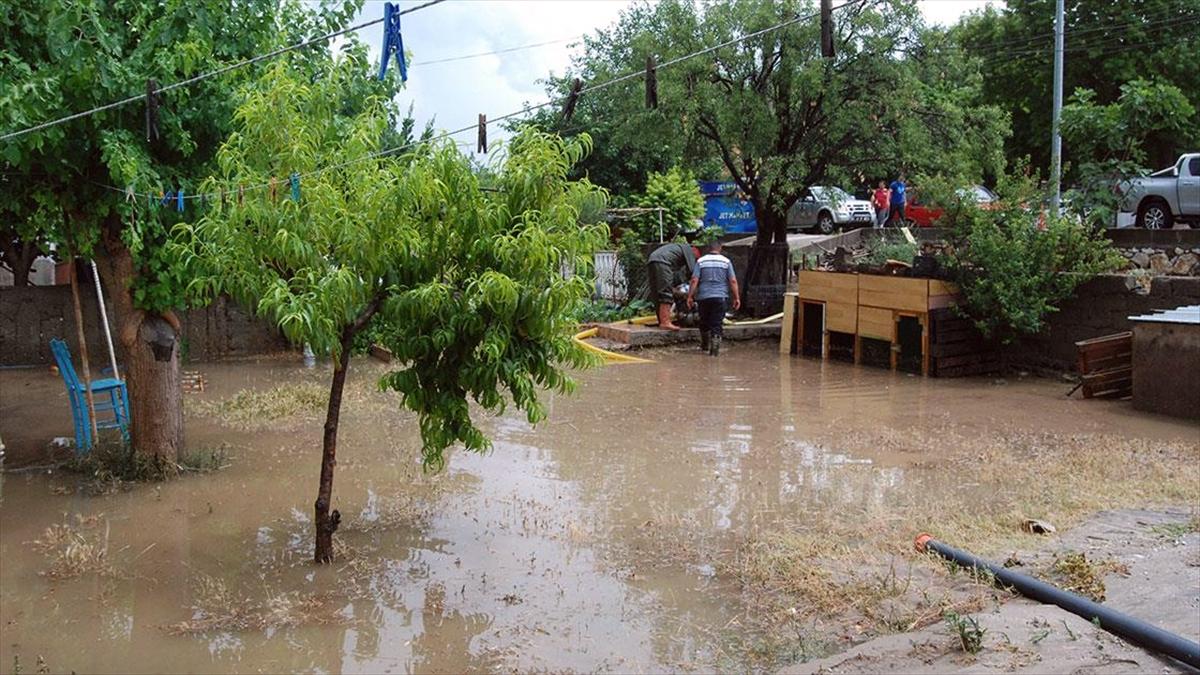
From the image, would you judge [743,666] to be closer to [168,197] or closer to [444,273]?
[444,273]

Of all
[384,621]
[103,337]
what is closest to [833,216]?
[103,337]

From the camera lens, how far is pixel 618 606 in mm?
6625

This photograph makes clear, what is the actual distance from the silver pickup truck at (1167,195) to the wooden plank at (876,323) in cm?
738

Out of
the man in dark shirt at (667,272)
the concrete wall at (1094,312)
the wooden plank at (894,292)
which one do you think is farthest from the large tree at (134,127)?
the concrete wall at (1094,312)

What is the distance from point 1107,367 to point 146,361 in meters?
10.7

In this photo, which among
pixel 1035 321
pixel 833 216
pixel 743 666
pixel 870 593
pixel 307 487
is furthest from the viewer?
pixel 833 216

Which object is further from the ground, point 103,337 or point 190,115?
point 190,115

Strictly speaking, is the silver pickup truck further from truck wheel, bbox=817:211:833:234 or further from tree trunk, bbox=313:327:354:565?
tree trunk, bbox=313:327:354:565

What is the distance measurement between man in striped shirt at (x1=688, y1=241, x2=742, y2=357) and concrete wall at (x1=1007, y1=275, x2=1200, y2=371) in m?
4.37

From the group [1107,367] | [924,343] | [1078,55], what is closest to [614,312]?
[924,343]

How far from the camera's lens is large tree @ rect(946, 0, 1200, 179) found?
2984cm

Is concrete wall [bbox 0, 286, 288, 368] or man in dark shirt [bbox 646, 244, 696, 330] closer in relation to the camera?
concrete wall [bbox 0, 286, 288, 368]

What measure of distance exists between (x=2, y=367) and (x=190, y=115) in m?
10.1

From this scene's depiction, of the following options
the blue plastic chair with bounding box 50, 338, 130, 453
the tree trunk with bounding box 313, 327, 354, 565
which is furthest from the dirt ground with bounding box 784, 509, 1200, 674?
the blue plastic chair with bounding box 50, 338, 130, 453
